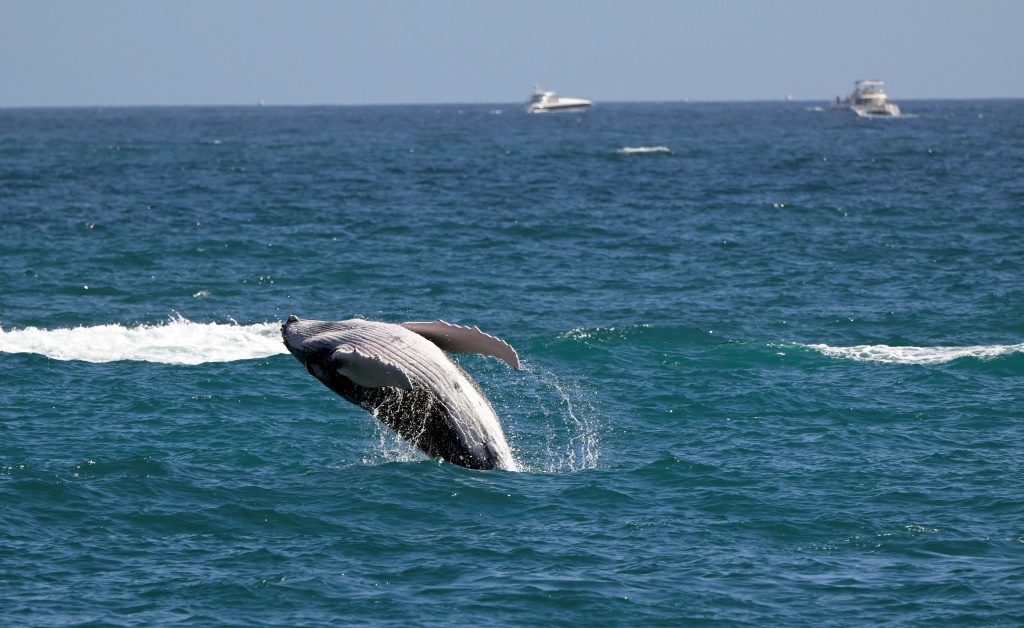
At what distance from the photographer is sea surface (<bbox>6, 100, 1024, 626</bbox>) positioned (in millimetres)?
17062

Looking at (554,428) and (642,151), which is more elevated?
(642,151)

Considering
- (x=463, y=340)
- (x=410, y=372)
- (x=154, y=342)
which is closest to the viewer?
(x=410, y=372)

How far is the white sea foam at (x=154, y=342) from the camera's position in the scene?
104 feet

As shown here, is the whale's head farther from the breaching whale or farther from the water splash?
the water splash

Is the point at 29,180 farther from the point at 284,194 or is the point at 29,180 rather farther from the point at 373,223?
the point at 373,223

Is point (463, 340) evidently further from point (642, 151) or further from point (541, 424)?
point (642, 151)

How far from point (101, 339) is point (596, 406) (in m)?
13.7

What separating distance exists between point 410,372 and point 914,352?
17811 mm

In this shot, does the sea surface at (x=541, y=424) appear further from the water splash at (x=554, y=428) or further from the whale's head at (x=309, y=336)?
the whale's head at (x=309, y=336)

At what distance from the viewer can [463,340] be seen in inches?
734

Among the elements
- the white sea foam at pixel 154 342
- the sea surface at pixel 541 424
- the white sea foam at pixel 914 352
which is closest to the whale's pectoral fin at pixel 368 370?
the sea surface at pixel 541 424

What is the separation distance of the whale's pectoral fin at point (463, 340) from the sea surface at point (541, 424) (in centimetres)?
257

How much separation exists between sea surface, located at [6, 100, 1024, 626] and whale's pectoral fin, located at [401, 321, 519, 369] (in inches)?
101

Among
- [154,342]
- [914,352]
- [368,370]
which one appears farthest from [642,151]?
[368,370]
